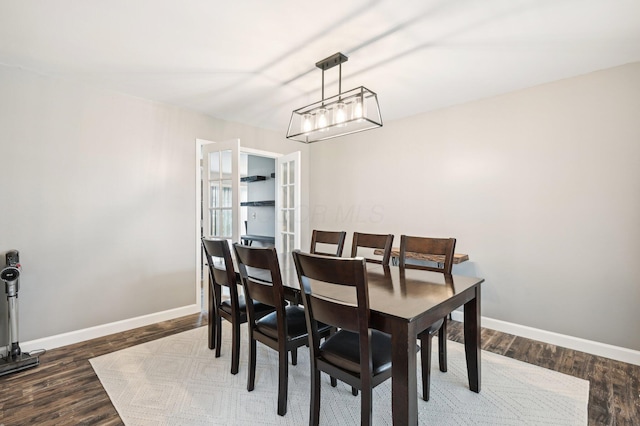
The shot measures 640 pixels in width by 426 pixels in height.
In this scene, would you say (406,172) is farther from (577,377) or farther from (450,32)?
(577,377)

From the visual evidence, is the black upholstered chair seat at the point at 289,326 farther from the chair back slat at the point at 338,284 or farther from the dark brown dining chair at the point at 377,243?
the dark brown dining chair at the point at 377,243

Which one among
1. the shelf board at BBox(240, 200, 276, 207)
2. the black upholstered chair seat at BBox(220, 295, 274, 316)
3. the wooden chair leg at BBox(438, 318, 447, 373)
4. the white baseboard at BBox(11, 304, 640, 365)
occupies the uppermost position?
the shelf board at BBox(240, 200, 276, 207)

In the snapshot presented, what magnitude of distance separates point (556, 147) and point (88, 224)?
4385 mm

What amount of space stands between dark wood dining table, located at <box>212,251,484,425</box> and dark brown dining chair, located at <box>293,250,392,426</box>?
0.10 metres

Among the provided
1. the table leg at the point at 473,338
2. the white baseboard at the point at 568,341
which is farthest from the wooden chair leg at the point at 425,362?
the white baseboard at the point at 568,341

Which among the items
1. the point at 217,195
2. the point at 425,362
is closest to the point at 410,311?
the point at 425,362

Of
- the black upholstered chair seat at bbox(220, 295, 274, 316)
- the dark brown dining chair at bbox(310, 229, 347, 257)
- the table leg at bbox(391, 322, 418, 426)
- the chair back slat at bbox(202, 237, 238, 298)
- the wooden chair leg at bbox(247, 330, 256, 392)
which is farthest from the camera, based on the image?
the dark brown dining chair at bbox(310, 229, 347, 257)

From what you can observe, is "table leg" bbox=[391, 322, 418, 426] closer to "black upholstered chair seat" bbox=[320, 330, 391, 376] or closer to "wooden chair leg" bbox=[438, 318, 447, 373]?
"black upholstered chair seat" bbox=[320, 330, 391, 376]

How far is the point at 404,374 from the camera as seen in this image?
1321 mm

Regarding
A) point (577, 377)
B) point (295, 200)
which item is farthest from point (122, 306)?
point (577, 377)

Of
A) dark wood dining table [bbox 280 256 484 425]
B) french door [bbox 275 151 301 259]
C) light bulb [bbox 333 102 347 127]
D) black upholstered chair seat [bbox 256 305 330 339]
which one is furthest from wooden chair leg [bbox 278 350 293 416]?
french door [bbox 275 151 301 259]

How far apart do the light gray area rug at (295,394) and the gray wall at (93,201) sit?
0.75 m

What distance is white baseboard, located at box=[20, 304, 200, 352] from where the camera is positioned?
2.63m

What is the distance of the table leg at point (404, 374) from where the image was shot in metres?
1.31
